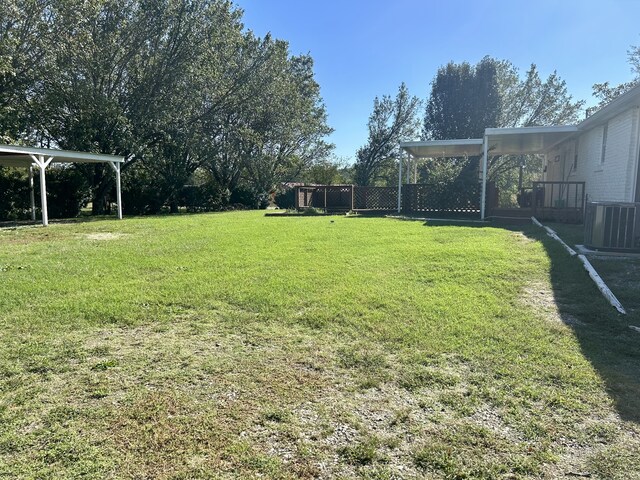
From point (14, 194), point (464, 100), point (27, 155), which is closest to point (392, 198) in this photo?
point (27, 155)

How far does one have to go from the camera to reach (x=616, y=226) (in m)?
6.94

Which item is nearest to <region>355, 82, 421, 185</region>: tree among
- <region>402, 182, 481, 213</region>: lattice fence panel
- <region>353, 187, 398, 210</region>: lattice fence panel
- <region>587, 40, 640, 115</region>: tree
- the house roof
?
<region>587, 40, 640, 115</region>: tree

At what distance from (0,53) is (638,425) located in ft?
62.3

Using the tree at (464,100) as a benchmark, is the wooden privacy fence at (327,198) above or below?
below

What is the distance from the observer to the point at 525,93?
1188 inches

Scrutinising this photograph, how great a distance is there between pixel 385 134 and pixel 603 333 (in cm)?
3154

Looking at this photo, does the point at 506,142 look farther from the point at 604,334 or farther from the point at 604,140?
the point at 604,334

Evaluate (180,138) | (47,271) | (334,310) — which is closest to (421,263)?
(334,310)

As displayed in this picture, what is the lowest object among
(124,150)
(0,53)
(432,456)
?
(432,456)

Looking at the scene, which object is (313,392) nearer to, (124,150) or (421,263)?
(421,263)

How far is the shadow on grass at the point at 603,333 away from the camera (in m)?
2.70

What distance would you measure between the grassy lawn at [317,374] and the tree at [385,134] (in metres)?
28.8

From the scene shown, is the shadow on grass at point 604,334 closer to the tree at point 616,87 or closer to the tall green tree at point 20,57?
the tall green tree at point 20,57

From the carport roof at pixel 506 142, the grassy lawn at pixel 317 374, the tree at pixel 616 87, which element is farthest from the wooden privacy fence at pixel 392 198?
the tree at pixel 616 87
